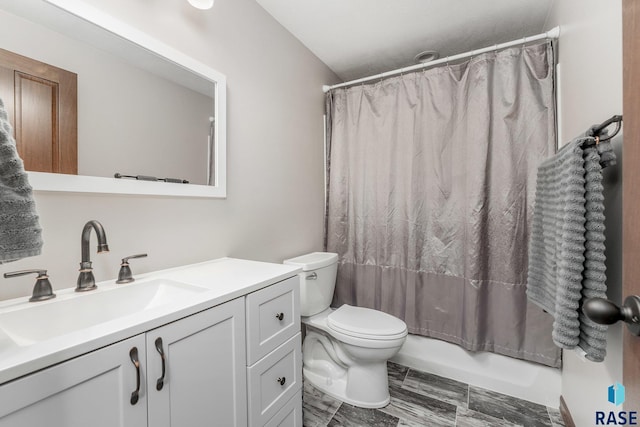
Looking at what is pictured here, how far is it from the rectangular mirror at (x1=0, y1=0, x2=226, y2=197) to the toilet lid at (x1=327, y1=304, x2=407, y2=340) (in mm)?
1003

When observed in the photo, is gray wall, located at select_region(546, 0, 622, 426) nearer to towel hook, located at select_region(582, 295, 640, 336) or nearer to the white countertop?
towel hook, located at select_region(582, 295, 640, 336)

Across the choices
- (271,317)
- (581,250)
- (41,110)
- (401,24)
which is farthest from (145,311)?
(401,24)

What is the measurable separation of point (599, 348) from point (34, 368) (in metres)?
1.34

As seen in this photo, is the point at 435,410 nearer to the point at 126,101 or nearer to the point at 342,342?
the point at 342,342

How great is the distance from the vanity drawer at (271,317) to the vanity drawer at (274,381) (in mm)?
37

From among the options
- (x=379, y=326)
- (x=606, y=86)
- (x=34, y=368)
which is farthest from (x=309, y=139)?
(x=34, y=368)

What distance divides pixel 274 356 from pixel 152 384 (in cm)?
48

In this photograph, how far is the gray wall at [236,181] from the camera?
0.93 m

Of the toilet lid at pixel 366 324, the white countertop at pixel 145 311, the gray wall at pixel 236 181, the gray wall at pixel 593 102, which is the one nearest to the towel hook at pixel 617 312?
the gray wall at pixel 593 102

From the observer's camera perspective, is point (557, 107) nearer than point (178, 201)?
No

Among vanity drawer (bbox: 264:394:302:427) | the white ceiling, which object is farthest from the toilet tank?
the white ceiling

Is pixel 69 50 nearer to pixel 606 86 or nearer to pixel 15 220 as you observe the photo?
pixel 15 220

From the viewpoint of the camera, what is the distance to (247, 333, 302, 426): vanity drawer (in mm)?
975

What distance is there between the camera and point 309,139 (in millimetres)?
2131
